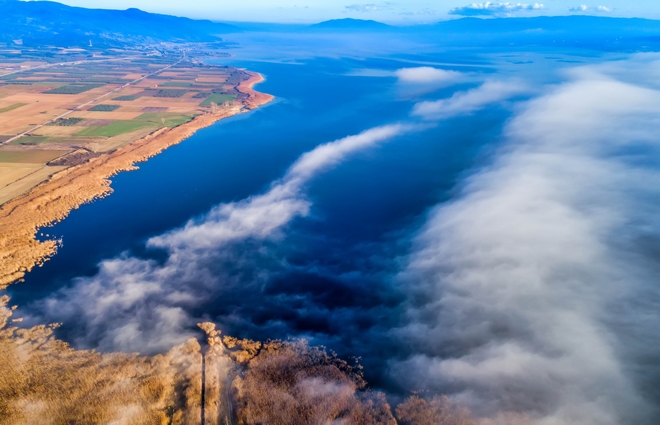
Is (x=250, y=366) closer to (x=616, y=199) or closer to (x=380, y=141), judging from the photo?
(x=616, y=199)

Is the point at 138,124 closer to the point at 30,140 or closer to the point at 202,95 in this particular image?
the point at 30,140

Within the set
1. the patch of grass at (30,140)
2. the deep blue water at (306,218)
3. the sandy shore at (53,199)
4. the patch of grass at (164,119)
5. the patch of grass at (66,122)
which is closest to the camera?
the deep blue water at (306,218)

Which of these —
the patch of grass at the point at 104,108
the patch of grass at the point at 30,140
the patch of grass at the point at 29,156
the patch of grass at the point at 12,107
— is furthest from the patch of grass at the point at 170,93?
the patch of grass at the point at 29,156

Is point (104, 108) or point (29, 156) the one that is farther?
point (104, 108)

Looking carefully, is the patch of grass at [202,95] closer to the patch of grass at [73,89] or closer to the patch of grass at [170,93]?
the patch of grass at [170,93]

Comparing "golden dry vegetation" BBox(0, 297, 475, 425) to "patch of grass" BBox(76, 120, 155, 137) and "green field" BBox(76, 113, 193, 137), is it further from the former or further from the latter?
"green field" BBox(76, 113, 193, 137)

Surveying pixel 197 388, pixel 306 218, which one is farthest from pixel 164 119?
pixel 197 388

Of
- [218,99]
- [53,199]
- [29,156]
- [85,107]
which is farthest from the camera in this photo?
[218,99]

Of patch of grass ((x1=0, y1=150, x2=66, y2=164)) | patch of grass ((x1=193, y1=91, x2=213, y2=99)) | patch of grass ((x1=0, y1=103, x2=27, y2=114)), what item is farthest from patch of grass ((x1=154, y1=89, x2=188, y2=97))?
patch of grass ((x1=0, y1=150, x2=66, y2=164))
